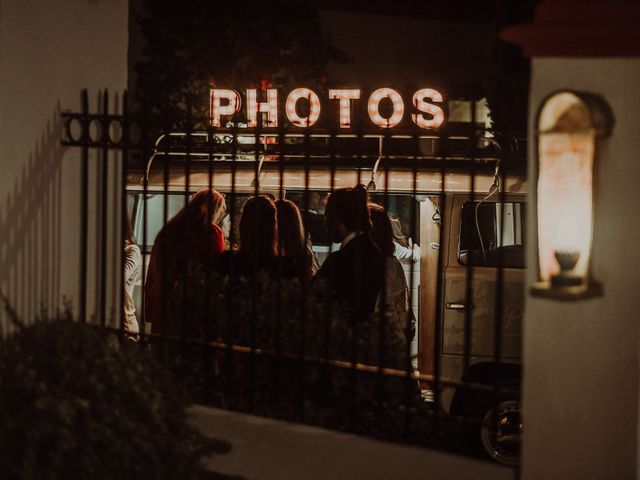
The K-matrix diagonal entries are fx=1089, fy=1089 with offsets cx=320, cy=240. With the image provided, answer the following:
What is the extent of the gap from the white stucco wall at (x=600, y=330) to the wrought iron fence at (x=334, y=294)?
0.67 metres

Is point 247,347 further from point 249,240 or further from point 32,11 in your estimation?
point 32,11

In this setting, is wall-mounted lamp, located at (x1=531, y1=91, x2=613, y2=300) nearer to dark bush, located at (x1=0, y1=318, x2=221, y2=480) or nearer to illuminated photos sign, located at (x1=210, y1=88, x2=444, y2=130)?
dark bush, located at (x1=0, y1=318, x2=221, y2=480)

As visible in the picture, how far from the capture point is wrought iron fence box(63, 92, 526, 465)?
5809 mm

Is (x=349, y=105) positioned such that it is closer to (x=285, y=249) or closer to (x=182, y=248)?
(x=285, y=249)

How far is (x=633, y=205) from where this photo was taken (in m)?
4.47

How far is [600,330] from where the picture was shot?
4.54 m

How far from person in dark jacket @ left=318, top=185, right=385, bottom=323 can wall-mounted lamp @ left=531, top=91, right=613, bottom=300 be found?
1846 mm

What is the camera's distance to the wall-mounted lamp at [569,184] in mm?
4395

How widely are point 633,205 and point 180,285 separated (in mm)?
2981

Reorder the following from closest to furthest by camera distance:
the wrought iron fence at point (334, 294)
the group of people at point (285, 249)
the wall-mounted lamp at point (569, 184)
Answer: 1. the wall-mounted lamp at point (569, 184)
2. the wrought iron fence at point (334, 294)
3. the group of people at point (285, 249)

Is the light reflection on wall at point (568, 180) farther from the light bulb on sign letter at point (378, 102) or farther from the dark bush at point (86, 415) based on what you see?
the light bulb on sign letter at point (378, 102)

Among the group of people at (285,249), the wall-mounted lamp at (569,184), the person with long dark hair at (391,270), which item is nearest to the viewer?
the wall-mounted lamp at (569,184)

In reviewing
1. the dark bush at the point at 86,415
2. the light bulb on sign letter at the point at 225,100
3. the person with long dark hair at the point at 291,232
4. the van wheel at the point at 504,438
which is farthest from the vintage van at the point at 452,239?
the dark bush at the point at 86,415

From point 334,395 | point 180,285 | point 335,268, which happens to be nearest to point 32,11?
point 180,285
